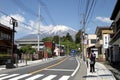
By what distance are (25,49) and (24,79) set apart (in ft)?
248

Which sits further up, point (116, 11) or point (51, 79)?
point (116, 11)

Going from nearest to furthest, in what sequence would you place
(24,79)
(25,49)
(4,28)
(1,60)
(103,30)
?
1. (24,79)
2. (1,60)
3. (4,28)
4. (103,30)
5. (25,49)

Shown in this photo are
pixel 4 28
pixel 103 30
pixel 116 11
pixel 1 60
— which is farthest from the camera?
pixel 103 30

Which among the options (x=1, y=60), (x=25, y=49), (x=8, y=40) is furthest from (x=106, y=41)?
(x=25, y=49)

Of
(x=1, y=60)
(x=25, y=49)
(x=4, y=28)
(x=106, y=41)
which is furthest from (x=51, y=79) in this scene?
(x=25, y=49)

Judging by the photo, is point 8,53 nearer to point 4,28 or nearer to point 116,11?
point 4,28

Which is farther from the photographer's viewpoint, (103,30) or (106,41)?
(103,30)

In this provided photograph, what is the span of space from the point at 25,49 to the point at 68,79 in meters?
74.9

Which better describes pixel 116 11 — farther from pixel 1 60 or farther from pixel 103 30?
pixel 103 30

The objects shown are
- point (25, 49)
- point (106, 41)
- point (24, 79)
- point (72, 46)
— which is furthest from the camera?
point (72, 46)

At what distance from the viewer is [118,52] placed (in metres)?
42.0

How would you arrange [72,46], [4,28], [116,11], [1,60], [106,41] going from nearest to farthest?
1. [116,11]
2. [1,60]
3. [4,28]
4. [106,41]
5. [72,46]

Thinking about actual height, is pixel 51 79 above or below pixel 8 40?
below

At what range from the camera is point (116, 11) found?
3959cm
